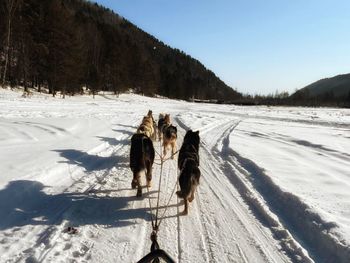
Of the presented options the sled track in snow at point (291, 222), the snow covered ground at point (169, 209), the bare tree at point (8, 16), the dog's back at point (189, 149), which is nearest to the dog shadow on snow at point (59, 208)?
the snow covered ground at point (169, 209)

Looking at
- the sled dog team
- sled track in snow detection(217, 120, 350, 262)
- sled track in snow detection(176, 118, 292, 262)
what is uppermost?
the sled dog team

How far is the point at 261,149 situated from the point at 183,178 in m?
7.64

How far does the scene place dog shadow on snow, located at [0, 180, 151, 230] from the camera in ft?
18.5

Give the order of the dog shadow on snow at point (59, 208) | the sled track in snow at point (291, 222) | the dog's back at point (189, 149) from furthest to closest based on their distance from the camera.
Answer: the dog's back at point (189, 149) → the dog shadow on snow at point (59, 208) → the sled track in snow at point (291, 222)

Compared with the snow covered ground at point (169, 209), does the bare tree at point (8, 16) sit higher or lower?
higher

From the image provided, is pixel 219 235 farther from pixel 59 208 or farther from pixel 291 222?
pixel 59 208

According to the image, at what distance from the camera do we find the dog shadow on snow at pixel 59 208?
5648 mm

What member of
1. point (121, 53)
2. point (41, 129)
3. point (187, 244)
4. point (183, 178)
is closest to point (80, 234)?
point (187, 244)

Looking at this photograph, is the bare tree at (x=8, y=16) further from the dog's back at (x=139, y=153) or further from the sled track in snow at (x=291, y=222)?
the sled track in snow at (x=291, y=222)

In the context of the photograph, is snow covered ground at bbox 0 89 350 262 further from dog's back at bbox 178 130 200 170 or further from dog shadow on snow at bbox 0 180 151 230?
dog's back at bbox 178 130 200 170

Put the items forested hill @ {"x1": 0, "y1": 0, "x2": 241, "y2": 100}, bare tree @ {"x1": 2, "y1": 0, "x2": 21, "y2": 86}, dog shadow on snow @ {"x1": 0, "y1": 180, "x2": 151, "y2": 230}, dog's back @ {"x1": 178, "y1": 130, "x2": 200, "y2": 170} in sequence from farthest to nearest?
forested hill @ {"x1": 0, "y1": 0, "x2": 241, "y2": 100} < bare tree @ {"x1": 2, "y1": 0, "x2": 21, "y2": 86} < dog's back @ {"x1": 178, "y1": 130, "x2": 200, "y2": 170} < dog shadow on snow @ {"x1": 0, "y1": 180, "x2": 151, "y2": 230}

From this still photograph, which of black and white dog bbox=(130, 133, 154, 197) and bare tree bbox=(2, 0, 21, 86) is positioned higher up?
bare tree bbox=(2, 0, 21, 86)

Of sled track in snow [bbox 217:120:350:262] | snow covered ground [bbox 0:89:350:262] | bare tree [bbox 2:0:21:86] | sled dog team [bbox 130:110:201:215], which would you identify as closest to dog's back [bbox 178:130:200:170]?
sled dog team [bbox 130:110:201:215]

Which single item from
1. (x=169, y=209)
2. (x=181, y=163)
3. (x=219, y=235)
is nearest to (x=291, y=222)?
(x=219, y=235)
